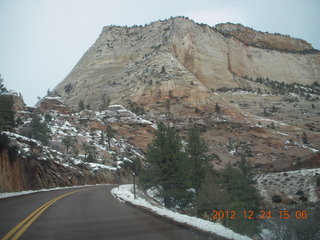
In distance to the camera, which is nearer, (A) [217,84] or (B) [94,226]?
(B) [94,226]

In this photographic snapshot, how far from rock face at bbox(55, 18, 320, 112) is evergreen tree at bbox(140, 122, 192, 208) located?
56.4 meters

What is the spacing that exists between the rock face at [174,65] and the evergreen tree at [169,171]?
56442mm

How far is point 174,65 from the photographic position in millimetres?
102500

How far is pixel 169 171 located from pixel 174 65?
75.3m

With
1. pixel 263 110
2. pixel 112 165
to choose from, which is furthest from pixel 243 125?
pixel 112 165

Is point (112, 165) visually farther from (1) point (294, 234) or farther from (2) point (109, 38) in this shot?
(2) point (109, 38)

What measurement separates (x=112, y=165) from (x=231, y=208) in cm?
3537

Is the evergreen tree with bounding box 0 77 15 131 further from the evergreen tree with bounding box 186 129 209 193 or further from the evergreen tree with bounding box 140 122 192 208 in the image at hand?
the evergreen tree with bounding box 186 129 209 193

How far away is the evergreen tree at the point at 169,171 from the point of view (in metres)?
30.1

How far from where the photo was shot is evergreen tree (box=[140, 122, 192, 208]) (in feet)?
98.7

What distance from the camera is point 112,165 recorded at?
2174 inches
